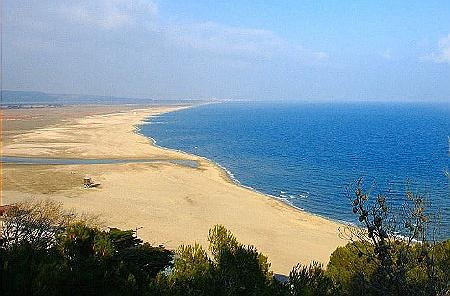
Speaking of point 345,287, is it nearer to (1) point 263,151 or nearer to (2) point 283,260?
(2) point 283,260

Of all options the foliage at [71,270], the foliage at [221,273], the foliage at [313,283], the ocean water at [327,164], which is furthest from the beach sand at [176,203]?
the foliage at [71,270]

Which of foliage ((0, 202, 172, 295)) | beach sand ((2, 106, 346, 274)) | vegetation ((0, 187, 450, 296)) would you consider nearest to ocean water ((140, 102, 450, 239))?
beach sand ((2, 106, 346, 274))

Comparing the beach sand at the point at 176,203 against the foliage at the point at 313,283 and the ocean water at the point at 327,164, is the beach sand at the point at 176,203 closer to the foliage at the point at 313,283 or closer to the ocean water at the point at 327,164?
the ocean water at the point at 327,164

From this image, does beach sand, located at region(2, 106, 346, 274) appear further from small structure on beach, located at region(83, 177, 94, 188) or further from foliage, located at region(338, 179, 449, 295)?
foliage, located at region(338, 179, 449, 295)

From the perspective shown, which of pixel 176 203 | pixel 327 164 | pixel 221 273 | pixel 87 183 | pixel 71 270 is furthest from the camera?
pixel 327 164

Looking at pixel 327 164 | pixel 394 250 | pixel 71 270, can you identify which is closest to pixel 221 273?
pixel 71 270

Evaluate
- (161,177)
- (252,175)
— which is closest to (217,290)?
(161,177)

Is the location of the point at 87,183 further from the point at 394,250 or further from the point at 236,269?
the point at 394,250

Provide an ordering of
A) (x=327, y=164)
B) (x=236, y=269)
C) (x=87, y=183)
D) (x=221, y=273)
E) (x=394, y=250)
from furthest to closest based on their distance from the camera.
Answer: (x=327, y=164) < (x=87, y=183) < (x=236, y=269) < (x=221, y=273) < (x=394, y=250)

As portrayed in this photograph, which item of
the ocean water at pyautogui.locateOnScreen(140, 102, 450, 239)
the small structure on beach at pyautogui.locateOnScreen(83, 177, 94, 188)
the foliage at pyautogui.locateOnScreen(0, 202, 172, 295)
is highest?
the foliage at pyautogui.locateOnScreen(0, 202, 172, 295)
